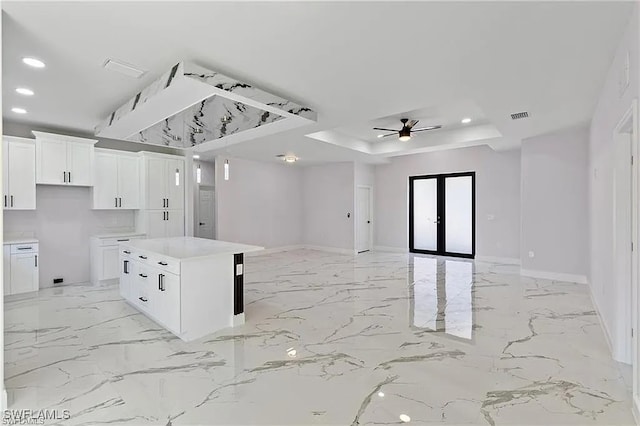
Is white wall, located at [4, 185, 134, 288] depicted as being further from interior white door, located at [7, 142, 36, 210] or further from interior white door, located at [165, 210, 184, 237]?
interior white door, located at [165, 210, 184, 237]

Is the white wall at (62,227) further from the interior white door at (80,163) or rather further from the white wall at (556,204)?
the white wall at (556,204)

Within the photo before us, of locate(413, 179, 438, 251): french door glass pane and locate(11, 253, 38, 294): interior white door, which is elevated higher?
locate(413, 179, 438, 251): french door glass pane

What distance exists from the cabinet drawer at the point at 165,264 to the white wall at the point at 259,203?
4.41m

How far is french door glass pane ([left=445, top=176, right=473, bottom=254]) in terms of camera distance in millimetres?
8281

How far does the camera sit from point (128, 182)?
20.2ft

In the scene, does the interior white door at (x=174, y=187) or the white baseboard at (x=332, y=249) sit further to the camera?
the white baseboard at (x=332, y=249)

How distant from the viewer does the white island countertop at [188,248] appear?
11.3 feet

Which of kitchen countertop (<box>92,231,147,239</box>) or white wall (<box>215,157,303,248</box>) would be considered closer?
kitchen countertop (<box>92,231,147,239</box>)

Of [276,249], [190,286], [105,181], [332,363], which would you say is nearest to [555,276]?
[332,363]

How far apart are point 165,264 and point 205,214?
649cm

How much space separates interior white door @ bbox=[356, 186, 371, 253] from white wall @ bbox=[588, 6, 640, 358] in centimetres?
553

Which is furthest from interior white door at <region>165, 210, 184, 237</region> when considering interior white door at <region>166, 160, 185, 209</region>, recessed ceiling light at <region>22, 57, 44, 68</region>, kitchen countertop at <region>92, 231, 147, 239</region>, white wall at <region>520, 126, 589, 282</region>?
white wall at <region>520, 126, 589, 282</region>

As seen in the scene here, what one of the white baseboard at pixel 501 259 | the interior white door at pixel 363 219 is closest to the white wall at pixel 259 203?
the interior white door at pixel 363 219

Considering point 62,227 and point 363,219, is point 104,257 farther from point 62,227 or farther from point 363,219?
point 363,219
